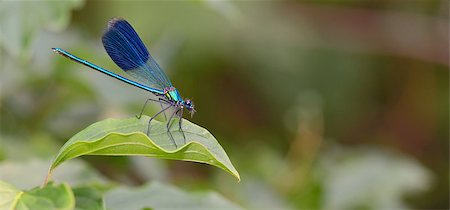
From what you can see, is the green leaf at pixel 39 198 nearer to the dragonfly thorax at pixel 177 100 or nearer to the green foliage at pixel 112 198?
the green foliage at pixel 112 198

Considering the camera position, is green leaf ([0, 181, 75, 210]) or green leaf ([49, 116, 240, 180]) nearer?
green leaf ([0, 181, 75, 210])

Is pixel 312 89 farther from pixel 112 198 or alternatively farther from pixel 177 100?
pixel 112 198

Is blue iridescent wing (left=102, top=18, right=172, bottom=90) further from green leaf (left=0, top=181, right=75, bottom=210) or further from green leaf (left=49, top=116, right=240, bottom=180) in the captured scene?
green leaf (left=0, top=181, right=75, bottom=210)

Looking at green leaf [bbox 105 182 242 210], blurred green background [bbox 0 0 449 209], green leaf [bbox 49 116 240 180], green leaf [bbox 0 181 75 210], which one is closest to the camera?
green leaf [bbox 0 181 75 210]

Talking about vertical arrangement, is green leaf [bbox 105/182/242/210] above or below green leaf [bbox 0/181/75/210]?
above

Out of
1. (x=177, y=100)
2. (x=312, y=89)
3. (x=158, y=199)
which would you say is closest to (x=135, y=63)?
(x=177, y=100)

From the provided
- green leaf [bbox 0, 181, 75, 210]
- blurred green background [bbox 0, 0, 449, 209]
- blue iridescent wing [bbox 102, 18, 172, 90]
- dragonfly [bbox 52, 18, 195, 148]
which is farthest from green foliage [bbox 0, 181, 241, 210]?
blurred green background [bbox 0, 0, 449, 209]
